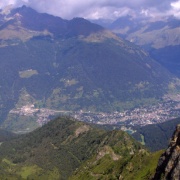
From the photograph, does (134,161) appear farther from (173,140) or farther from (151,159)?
(173,140)

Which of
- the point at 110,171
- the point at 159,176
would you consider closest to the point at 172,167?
the point at 159,176

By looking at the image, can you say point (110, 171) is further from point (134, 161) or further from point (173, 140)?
point (173, 140)

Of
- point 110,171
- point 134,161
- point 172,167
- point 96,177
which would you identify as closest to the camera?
point 172,167

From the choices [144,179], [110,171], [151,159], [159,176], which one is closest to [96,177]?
[110,171]

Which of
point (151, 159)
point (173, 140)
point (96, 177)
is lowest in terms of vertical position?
point (96, 177)

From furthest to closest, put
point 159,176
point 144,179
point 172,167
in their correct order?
point 144,179, point 159,176, point 172,167

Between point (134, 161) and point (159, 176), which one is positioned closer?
point (159, 176)

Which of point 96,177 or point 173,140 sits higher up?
point 173,140
